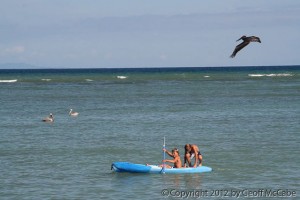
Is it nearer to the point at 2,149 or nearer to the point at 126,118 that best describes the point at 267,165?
the point at 2,149

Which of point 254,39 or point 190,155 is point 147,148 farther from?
point 254,39

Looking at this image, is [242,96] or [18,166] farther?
[242,96]

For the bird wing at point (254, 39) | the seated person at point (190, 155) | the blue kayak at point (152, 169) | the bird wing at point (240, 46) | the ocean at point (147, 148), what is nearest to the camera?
the bird wing at point (254, 39)

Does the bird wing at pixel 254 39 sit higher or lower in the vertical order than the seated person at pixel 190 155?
higher

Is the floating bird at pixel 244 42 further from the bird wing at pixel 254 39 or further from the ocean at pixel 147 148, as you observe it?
the ocean at pixel 147 148

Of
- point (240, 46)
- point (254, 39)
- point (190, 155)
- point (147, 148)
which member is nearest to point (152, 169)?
point (190, 155)

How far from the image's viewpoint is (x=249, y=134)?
35.8 meters

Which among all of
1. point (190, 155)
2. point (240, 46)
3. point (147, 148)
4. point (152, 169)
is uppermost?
point (240, 46)

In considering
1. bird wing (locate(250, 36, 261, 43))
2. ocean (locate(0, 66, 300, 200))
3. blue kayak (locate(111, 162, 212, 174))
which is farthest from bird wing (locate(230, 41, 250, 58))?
blue kayak (locate(111, 162, 212, 174))

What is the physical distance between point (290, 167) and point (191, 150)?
128 inches

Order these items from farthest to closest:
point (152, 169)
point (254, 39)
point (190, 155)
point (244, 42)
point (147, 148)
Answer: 1. point (147, 148)
2. point (190, 155)
3. point (152, 169)
4. point (244, 42)
5. point (254, 39)

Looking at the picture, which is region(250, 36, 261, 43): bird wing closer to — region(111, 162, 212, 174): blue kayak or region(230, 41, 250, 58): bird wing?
region(230, 41, 250, 58): bird wing

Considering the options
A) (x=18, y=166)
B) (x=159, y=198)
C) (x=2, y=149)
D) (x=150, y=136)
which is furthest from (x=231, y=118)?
(x=159, y=198)

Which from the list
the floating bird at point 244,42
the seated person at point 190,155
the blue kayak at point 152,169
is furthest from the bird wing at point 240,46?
the seated person at point 190,155
